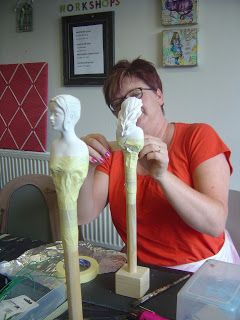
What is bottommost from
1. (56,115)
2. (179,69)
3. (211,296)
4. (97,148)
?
(211,296)

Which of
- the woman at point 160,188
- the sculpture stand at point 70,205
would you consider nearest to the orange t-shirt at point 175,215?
the woman at point 160,188

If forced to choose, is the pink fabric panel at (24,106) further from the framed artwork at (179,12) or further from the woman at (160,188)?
the woman at (160,188)

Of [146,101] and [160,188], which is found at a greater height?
[146,101]

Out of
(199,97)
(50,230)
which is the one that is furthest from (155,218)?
(199,97)

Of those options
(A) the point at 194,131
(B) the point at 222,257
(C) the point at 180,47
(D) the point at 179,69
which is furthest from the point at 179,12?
(B) the point at 222,257

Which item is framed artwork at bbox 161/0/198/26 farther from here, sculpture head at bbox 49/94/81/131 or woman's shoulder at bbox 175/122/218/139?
sculpture head at bbox 49/94/81/131

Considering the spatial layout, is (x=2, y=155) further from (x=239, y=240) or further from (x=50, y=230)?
(x=239, y=240)

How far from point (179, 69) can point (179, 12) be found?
0.29 meters

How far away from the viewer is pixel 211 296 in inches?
25.2

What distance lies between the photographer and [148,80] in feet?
3.37

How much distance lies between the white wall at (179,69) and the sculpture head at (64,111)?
1471 mm

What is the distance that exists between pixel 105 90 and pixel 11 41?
175 cm

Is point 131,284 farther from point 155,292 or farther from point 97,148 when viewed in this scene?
point 97,148

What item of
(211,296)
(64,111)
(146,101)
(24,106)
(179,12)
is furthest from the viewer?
(24,106)
